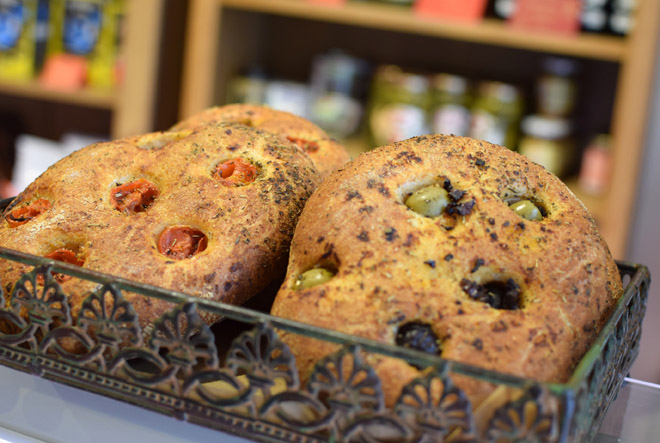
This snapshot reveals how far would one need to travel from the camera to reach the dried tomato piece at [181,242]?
65 centimetres

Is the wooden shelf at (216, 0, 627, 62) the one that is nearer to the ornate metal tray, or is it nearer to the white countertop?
the ornate metal tray

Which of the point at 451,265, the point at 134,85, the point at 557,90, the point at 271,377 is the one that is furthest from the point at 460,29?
the point at 271,377

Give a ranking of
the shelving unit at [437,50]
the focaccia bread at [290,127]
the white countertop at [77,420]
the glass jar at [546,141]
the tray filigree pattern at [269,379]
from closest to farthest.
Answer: the tray filigree pattern at [269,379]
the white countertop at [77,420]
the focaccia bread at [290,127]
the shelving unit at [437,50]
the glass jar at [546,141]

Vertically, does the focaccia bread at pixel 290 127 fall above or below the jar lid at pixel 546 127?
above

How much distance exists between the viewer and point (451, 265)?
558 millimetres

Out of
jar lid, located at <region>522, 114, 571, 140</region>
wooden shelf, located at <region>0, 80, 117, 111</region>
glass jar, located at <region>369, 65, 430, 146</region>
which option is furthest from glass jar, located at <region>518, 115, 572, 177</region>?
wooden shelf, located at <region>0, 80, 117, 111</region>

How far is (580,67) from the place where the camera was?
2133 millimetres

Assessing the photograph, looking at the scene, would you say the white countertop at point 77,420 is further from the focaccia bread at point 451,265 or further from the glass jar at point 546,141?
the glass jar at point 546,141

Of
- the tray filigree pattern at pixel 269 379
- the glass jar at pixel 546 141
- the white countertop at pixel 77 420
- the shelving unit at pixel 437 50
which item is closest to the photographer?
the tray filigree pattern at pixel 269 379

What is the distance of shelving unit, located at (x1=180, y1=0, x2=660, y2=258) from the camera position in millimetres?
1765

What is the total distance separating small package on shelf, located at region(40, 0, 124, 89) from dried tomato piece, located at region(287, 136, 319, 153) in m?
1.58

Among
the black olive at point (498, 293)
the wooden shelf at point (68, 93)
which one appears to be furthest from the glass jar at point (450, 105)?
the black olive at point (498, 293)

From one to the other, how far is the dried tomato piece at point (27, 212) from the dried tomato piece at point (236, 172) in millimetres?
169

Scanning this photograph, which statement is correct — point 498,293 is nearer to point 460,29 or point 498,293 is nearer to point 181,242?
point 181,242
